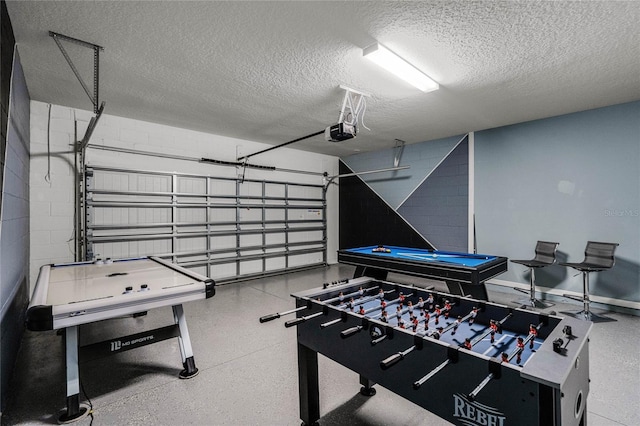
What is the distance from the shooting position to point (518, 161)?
15.3 feet

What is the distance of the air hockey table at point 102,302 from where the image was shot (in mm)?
1781

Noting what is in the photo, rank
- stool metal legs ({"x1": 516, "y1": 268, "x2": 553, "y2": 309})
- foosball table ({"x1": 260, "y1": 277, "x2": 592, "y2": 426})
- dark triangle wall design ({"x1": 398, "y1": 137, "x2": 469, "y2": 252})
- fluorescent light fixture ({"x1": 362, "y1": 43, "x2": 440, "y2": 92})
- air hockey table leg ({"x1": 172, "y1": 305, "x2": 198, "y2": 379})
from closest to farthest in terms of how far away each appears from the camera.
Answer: foosball table ({"x1": 260, "y1": 277, "x2": 592, "y2": 426}), air hockey table leg ({"x1": 172, "y1": 305, "x2": 198, "y2": 379}), fluorescent light fixture ({"x1": 362, "y1": 43, "x2": 440, "y2": 92}), stool metal legs ({"x1": 516, "y1": 268, "x2": 553, "y2": 309}), dark triangle wall design ({"x1": 398, "y1": 137, "x2": 469, "y2": 252})

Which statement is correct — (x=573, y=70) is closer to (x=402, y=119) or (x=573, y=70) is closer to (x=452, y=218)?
(x=402, y=119)

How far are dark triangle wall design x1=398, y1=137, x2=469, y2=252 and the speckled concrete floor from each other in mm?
2401

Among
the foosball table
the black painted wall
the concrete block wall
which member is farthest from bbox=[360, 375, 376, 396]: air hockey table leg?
the concrete block wall

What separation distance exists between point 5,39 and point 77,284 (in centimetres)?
188

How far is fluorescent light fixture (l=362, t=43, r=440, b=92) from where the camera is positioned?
2.51 m

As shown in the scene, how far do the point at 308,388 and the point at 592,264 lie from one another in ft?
13.2

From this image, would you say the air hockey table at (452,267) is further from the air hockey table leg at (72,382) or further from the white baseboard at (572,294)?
the air hockey table leg at (72,382)

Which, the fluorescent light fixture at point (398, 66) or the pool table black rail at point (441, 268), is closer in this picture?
the fluorescent light fixture at point (398, 66)

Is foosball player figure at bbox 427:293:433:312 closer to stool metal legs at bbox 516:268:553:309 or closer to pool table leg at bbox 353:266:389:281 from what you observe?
pool table leg at bbox 353:266:389:281

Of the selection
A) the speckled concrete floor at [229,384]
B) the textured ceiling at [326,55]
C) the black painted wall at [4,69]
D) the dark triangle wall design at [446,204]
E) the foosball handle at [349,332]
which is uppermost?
the textured ceiling at [326,55]

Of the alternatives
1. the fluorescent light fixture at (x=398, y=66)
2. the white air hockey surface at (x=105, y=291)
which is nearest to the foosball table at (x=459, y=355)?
the white air hockey surface at (x=105, y=291)

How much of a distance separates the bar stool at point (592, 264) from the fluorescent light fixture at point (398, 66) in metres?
2.81
